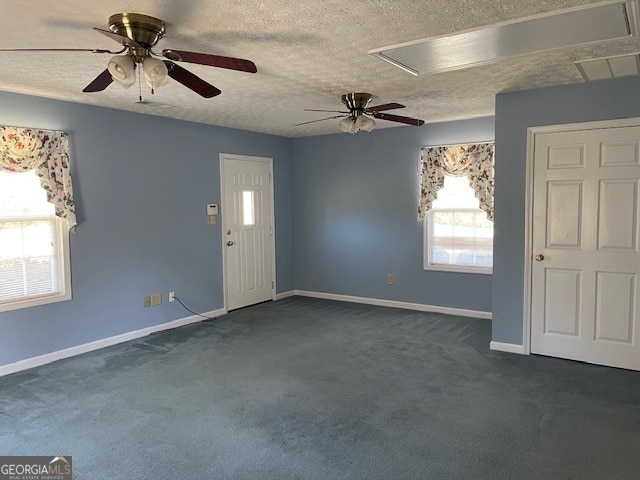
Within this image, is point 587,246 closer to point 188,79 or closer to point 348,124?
point 348,124

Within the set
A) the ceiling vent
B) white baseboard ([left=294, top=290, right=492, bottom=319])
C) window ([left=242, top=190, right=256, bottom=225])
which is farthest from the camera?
window ([left=242, top=190, right=256, bottom=225])

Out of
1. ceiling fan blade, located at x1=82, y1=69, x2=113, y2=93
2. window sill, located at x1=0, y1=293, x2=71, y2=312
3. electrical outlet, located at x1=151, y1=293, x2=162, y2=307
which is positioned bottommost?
electrical outlet, located at x1=151, y1=293, x2=162, y2=307

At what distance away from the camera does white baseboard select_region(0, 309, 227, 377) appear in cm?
395

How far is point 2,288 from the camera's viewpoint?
3.90 m

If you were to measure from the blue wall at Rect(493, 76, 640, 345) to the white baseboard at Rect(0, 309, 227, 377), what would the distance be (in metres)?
3.38

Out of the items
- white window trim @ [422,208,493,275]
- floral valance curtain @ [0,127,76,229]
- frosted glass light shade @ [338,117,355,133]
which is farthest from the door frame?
floral valance curtain @ [0,127,76,229]

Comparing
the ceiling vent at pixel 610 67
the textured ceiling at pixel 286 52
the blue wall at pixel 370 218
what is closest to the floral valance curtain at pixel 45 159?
the textured ceiling at pixel 286 52

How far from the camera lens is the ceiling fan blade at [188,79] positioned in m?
2.49

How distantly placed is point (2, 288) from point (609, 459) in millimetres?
4546

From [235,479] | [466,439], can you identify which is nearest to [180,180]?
[235,479]

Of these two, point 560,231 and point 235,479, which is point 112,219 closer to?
point 235,479

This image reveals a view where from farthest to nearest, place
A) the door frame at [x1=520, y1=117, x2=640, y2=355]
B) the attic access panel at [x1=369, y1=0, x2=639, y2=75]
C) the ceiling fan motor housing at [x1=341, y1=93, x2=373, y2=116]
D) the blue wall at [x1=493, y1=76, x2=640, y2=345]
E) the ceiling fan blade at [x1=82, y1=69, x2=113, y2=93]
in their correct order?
the ceiling fan motor housing at [x1=341, y1=93, x2=373, y2=116]
the door frame at [x1=520, y1=117, x2=640, y2=355]
the blue wall at [x1=493, y1=76, x2=640, y2=345]
the ceiling fan blade at [x1=82, y1=69, x2=113, y2=93]
the attic access panel at [x1=369, y1=0, x2=639, y2=75]

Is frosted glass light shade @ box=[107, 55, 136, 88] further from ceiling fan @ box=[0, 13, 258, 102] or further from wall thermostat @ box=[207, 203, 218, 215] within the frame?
wall thermostat @ box=[207, 203, 218, 215]

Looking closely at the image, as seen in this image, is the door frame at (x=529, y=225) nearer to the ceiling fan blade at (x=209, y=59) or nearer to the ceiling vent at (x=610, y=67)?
the ceiling vent at (x=610, y=67)
